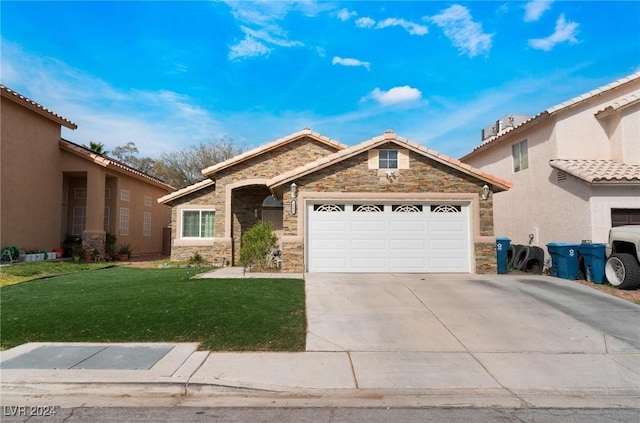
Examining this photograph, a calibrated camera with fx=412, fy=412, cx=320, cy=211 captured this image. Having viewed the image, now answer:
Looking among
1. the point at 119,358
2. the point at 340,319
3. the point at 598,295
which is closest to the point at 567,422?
the point at 340,319

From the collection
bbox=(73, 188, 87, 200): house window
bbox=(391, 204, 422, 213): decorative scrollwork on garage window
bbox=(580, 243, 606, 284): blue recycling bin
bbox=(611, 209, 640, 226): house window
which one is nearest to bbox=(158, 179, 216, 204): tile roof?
bbox=(73, 188, 87, 200): house window

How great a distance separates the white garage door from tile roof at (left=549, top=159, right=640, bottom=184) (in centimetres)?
382

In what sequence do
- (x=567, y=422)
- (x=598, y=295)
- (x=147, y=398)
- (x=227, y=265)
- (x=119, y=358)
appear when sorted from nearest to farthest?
(x=567, y=422), (x=147, y=398), (x=119, y=358), (x=598, y=295), (x=227, y=265)

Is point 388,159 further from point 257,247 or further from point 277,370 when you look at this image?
point 277,370

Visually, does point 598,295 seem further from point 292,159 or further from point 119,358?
point 292,159

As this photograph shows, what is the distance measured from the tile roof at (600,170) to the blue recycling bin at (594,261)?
85.6 inches

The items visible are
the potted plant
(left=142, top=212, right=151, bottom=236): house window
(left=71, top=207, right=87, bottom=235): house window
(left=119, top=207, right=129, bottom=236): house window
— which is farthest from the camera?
(left=142, top=212, right=151, bottom=236): house window

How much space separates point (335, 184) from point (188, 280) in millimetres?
5246

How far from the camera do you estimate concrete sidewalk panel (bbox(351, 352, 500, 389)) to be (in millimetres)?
5312

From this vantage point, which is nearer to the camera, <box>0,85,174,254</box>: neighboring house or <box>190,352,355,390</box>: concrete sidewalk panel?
<box>190,352,355,390</box>: concrete sidewalk panel

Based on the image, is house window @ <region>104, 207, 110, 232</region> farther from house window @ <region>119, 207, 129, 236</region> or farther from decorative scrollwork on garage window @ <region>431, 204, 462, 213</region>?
decorative scrollwork on garage window @ <region>431, 204, 462, 213</region>

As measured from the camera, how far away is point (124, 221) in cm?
2253

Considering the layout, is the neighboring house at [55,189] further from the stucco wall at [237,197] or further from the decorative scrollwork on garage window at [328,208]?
the decorative scrollwork on garage window at [328,208]

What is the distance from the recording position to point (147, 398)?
194 inches
